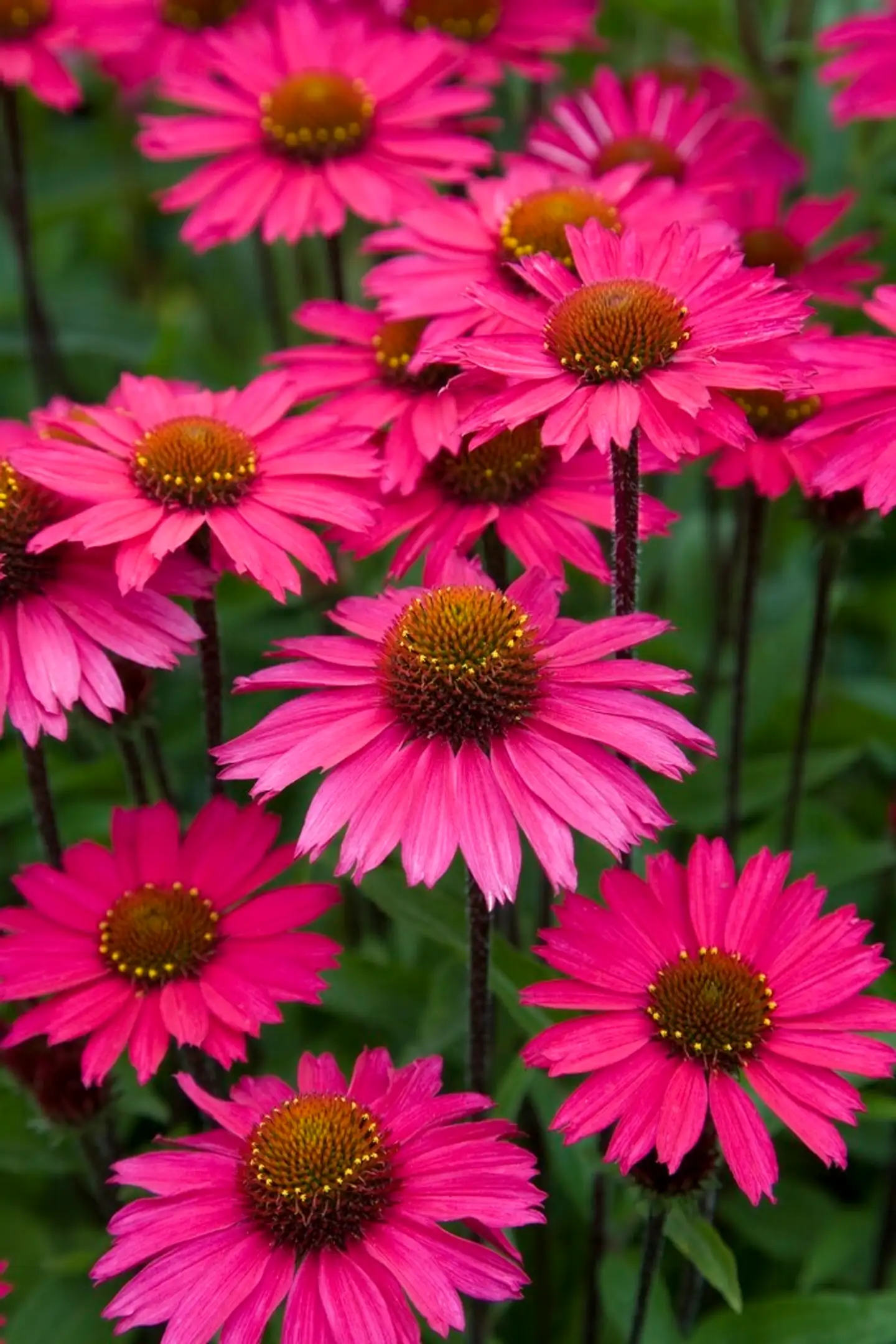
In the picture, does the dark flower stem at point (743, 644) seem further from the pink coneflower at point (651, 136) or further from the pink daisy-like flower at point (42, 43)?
the pink daisy-like flower at point (42, 43)

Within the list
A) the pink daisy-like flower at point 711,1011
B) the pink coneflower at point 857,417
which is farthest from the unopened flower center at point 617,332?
the pink daisy-like flower at point 711,1011

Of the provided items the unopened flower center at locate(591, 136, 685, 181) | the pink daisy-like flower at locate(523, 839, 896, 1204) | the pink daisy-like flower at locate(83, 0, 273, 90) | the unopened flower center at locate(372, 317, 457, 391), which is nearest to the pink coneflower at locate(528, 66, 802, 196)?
the unopened flower center at locate(591, 136, 685, 181)

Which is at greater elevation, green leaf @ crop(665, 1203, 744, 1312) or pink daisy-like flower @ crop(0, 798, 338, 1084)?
pink daisy-like flower @ crop(0, 798, 338, 1084)

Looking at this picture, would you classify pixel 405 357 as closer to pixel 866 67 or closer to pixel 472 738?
pixel 472 738

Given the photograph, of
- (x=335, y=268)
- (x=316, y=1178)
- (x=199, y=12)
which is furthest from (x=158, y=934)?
(x=199, y=12)

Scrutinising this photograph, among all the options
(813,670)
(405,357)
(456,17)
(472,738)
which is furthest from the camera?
(456,17)

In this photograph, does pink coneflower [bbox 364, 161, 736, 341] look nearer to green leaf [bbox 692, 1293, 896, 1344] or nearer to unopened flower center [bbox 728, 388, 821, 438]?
unopened flower center [bbox 728, 388, 821, 438]

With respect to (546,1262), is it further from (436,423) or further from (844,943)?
(436,423)
